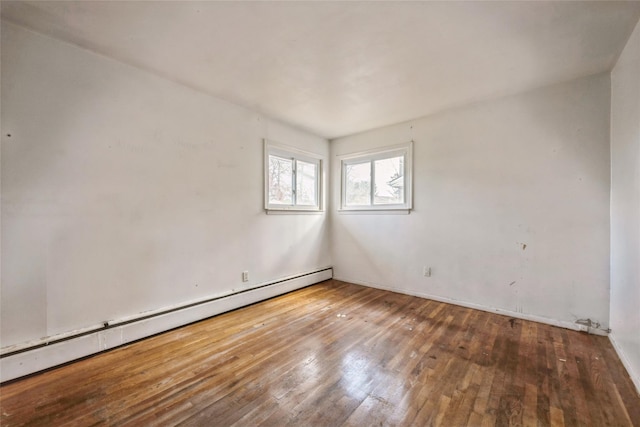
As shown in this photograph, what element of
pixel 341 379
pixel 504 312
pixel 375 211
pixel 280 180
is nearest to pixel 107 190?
pixel 280 180

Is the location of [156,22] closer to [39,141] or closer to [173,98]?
[173,98]

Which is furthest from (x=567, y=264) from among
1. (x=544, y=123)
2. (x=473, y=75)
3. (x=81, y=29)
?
(x=81, y=29)

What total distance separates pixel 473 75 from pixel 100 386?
12.6ft

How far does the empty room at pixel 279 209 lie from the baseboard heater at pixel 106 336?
0.05 feet

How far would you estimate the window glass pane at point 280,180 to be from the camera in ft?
12.1

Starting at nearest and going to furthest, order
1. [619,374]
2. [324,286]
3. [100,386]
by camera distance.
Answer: [100,386], [619,374], [324,286]

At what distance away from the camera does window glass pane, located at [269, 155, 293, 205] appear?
3678 mm

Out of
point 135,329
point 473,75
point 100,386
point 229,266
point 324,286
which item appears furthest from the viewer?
point 324,286

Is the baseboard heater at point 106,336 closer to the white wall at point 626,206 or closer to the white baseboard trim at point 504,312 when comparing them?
the white baseboard trim at point 504,312

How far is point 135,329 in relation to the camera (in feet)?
7.55

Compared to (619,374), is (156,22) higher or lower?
higher

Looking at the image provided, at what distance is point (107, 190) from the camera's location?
2193 mm

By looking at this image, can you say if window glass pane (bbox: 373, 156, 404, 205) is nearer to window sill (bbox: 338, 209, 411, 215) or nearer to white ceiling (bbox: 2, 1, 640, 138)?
window sill (bbox: 338, 209, 411, 215)

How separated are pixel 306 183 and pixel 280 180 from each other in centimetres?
56
